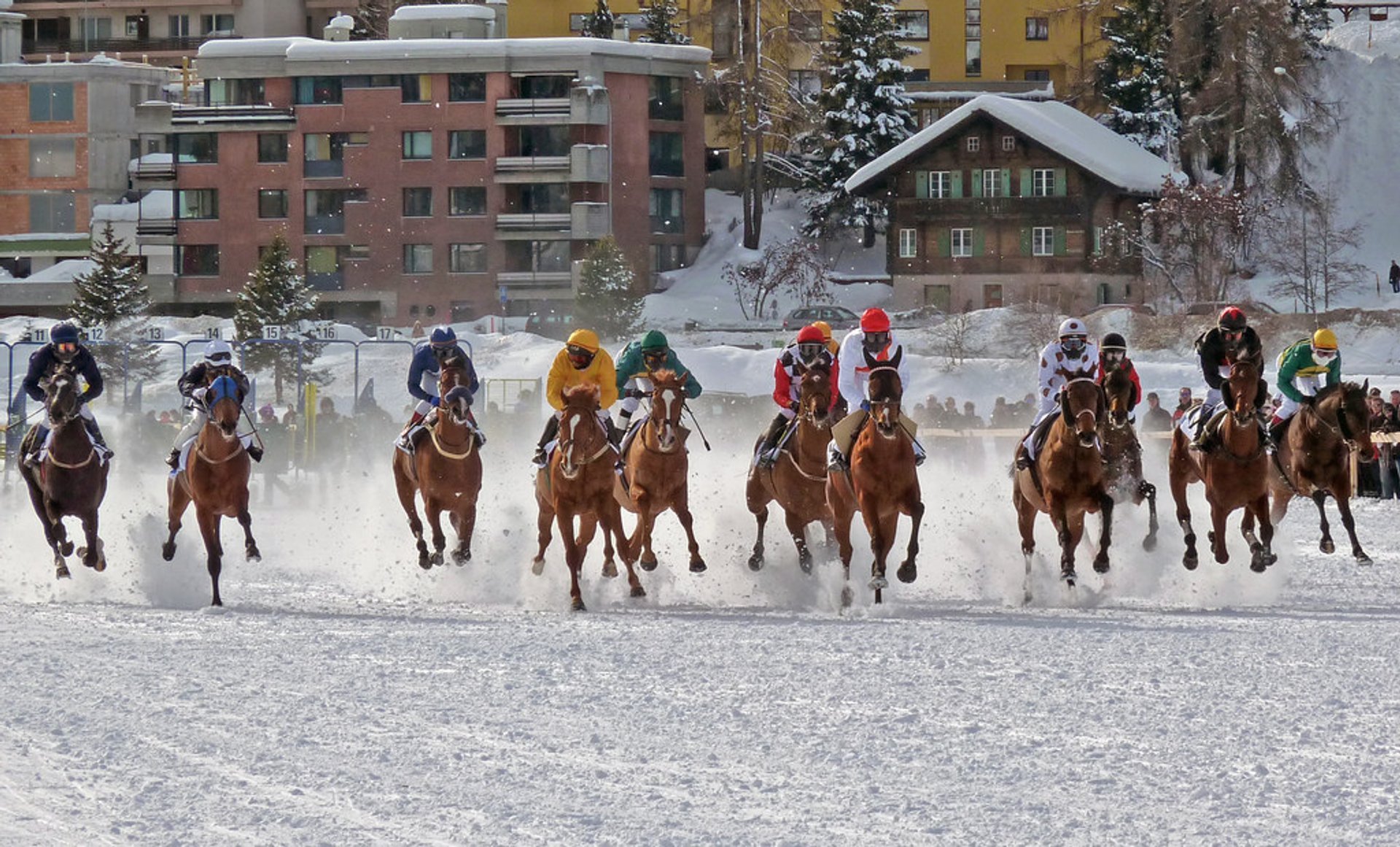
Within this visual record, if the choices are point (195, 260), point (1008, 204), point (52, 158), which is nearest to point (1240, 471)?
point (1008, 204)

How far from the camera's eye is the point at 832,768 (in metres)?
9.33

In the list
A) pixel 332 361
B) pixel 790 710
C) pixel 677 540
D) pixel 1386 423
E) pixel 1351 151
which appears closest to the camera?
pixel 790 710

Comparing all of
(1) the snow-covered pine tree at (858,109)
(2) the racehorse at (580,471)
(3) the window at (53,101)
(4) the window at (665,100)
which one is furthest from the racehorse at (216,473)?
(3) the window at (53,101)

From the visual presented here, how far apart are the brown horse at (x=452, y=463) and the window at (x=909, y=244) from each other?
5417 cm

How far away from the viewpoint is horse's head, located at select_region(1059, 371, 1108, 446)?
1590 centimetres

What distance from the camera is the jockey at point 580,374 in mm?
17141

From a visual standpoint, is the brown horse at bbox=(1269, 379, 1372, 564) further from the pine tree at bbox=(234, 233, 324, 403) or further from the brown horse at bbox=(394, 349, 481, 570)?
the pine tree at bbox=(234, 233, 324, 403)

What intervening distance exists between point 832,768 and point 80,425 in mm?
10152

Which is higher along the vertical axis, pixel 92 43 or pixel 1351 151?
pixel 92 43

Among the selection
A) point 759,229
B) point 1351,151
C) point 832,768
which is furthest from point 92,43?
point 832,768

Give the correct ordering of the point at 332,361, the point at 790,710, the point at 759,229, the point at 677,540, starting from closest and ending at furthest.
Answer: the point at 790,710 → the point at 677,540 → the point at 332,361 → the point at 759,229

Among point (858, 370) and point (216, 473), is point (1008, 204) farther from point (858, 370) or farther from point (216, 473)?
point (216, 473)

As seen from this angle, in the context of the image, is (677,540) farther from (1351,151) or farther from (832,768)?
(1351,151)

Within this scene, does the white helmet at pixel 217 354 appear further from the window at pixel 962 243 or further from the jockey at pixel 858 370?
the window at pixel 962 243
